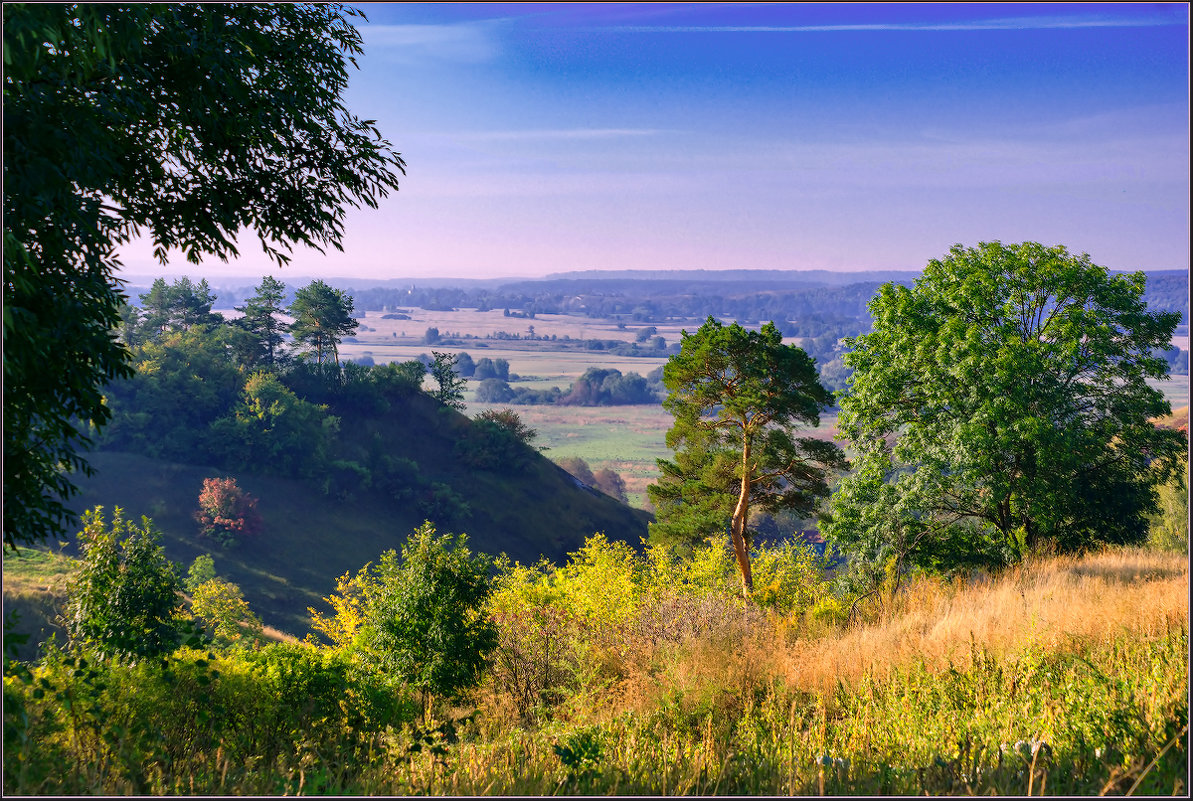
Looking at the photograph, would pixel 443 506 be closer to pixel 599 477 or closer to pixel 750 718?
pixel 599 477

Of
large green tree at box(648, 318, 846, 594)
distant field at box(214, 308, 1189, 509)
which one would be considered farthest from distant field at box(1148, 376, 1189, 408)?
distant field at box(214, 308, 1189, 509)

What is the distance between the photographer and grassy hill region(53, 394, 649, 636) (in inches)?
2509

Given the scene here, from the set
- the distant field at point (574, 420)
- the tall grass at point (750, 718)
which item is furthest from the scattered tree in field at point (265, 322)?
the tall grass at point (750, 718)

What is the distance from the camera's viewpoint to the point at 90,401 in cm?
546

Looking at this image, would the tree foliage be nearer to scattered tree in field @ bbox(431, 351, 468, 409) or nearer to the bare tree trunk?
the bare tree trunk

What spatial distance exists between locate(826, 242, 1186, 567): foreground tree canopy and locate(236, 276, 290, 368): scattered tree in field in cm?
6473

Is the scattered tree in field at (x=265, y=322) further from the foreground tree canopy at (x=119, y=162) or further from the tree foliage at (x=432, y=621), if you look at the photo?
the foreground tree canopy at (x=119, y=162)

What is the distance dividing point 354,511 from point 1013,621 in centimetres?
7304

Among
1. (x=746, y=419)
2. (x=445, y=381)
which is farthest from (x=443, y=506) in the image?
(x=746, y=419)

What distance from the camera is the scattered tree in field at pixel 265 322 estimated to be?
2849 inches

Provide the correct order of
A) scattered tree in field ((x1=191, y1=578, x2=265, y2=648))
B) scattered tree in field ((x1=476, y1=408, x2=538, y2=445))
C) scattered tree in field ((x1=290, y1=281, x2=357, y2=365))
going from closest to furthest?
scattered tree in field ((x1=191, y1=578, x2=265, y2=648)) < scattered tree in field ((x1=290, y1=281, x2=357, y2=365)) < scattered tree in field ((x1=476, y1=408, x2=538, y2=445))

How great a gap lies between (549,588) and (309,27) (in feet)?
61.7

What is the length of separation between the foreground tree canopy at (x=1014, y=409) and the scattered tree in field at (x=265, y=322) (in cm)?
6473

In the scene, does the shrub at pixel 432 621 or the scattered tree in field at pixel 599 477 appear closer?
the shrub at pixel 432 621
